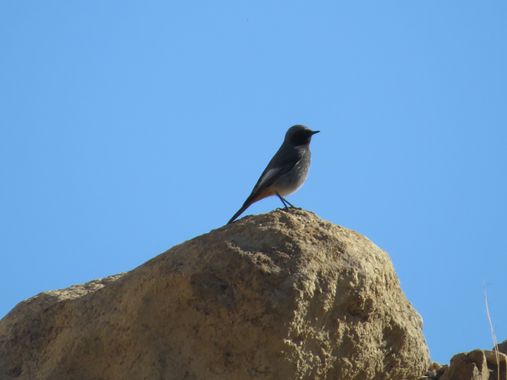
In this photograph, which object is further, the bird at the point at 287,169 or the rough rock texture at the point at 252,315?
the bird at the point at 287,169

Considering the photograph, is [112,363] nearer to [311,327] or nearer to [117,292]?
[117,292]

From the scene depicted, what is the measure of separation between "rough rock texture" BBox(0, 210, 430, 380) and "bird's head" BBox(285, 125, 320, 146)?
9.05ft

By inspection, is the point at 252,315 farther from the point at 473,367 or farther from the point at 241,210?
the point at 473,367

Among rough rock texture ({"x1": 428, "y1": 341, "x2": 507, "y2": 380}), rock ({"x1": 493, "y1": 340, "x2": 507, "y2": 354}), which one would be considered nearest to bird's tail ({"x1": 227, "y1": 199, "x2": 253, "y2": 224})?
rough rock texture ({"x1": 428, "y1": 341, "x2": 507, "y2": 380})

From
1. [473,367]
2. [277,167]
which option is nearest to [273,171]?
[277,167]

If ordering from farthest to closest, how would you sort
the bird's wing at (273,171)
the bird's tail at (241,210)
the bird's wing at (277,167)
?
the bird's wing at (277,167) < the bird's wing at (273,171) < the bird's tail at (241,210)

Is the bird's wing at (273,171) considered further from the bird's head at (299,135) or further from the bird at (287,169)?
the bird's head at (299,135)

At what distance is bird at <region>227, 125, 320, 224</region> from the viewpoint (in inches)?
348

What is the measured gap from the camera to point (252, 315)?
6.25 m

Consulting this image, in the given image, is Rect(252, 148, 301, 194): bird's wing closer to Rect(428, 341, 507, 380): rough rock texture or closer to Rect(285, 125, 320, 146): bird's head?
Rect(285, 125, 320, 146): bird's head

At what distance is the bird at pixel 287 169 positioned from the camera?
884 centimetres

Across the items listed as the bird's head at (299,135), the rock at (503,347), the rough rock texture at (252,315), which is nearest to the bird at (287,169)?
the bird's head at (299,135)

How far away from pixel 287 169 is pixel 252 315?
3.25 metres

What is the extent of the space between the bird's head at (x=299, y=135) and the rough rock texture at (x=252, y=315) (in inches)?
109
